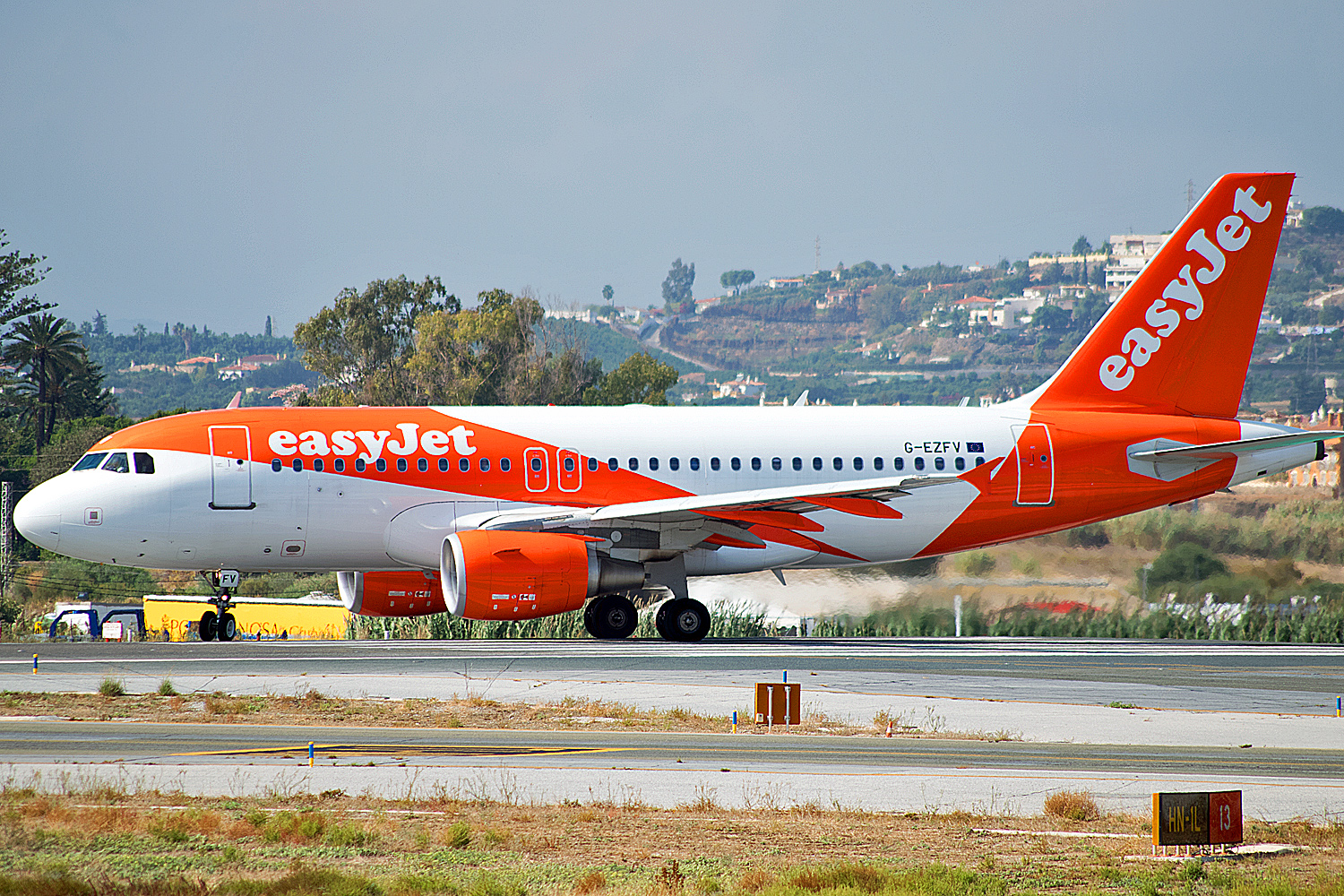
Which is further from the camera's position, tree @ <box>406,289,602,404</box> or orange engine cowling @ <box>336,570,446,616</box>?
tree @ <box>406,289,602,404</box>

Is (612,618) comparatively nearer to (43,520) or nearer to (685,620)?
(685,620)

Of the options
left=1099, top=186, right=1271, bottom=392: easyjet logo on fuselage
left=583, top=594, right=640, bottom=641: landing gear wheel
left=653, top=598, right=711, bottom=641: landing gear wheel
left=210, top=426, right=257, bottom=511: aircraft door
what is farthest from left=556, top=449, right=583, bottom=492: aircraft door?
left=1099, top=186, right=1271, bottom=392: easyjet logo on fuselage

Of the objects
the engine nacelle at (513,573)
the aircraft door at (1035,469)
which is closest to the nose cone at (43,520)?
the engine nacelle at (513,573)

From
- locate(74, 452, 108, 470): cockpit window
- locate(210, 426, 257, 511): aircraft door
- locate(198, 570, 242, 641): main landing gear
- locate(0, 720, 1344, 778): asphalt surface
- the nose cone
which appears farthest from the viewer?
locate(198, 570, 242, 641): main landing gear

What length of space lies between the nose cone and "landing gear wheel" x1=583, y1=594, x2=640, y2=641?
33.3ft

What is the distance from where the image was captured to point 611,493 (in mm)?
27703

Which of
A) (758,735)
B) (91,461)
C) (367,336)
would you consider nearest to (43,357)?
(367,336)

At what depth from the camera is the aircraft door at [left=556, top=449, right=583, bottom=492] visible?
Result: 2741cm

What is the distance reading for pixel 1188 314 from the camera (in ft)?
100

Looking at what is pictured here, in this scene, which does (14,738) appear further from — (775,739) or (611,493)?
(611,493)

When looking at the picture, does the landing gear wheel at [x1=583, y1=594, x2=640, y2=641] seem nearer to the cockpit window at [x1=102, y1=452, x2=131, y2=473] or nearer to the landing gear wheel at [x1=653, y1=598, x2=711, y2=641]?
the landing gear wheel at [x1=653, y1=598, x2=711, y2=641]

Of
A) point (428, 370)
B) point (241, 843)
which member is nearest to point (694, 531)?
point (241, 843)

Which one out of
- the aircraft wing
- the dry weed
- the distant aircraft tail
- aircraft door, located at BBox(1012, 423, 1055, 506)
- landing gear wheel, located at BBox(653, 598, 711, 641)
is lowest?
the dry weed

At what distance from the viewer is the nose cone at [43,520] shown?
25.7m
